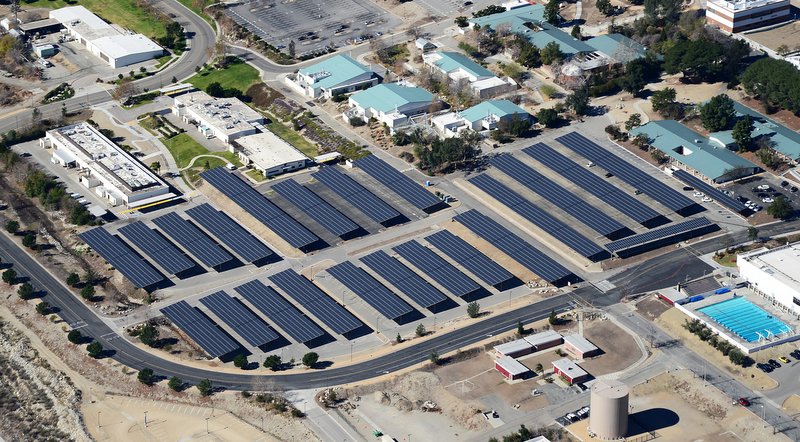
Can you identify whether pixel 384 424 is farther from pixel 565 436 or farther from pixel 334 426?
pixel 565 436

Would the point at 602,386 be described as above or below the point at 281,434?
above

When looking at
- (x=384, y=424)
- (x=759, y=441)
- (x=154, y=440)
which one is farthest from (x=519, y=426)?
(x=154, y=440)

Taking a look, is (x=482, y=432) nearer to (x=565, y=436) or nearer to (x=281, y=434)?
(x=565, y=436)

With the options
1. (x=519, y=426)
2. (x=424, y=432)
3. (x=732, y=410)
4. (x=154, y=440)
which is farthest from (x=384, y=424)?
(x=732, y=410)

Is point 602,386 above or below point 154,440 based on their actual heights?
above
